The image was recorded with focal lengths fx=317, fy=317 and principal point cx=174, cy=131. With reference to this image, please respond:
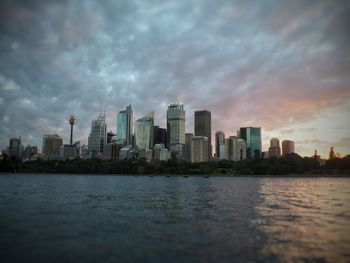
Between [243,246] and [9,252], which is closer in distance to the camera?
[9,252]

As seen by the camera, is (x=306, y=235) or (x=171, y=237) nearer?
(x=171, y=237)

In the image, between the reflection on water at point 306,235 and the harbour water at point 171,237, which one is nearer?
the harbour water at point 171,237

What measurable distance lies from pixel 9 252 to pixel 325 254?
26.1m

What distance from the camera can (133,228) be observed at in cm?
3591

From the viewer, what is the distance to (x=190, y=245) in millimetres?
28531

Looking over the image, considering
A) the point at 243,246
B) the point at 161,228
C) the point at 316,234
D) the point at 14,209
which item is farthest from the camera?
the point at 14,209

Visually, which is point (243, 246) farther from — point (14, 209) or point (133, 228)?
point (14, 209)

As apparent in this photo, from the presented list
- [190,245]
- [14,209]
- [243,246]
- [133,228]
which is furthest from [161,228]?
[14,209]

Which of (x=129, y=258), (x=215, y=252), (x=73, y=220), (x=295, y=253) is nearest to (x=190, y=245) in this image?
(x=215, y=252)

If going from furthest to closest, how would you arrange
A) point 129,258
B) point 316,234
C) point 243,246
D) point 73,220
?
point 73,220
point 316,234
point 243,246
point 129,258

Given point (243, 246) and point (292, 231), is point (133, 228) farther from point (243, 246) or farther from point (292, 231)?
point (292, 231)

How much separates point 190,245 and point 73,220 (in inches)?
756

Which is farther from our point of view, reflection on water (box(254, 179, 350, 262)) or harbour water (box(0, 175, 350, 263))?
reflection on water (box(254, 179, 350, 262))

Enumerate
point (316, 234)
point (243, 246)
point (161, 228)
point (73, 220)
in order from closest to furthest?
1. point (243, 246)
2. point (316, 234)
3. point (161, 228)
4. point (73, 220)
